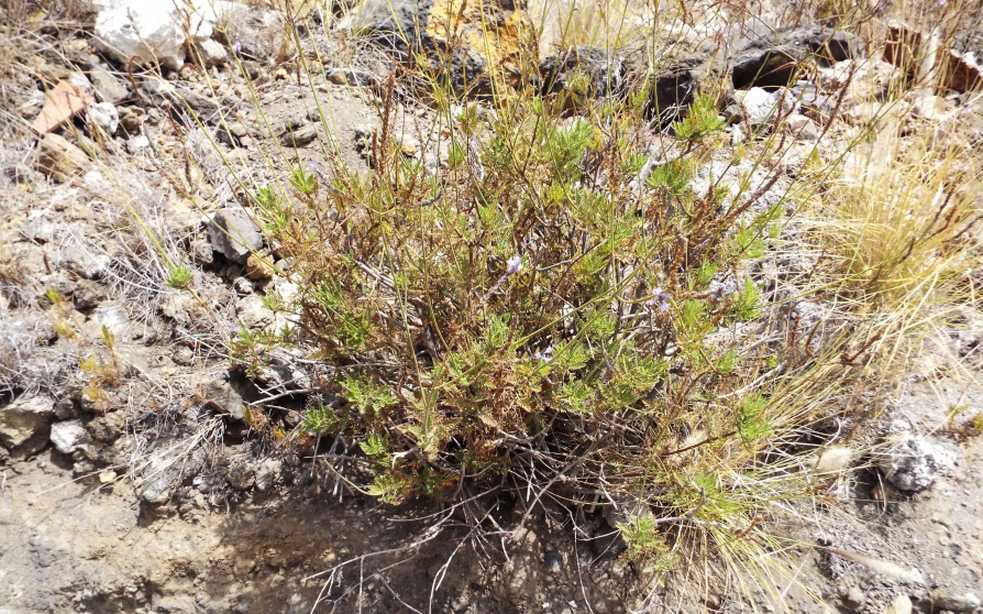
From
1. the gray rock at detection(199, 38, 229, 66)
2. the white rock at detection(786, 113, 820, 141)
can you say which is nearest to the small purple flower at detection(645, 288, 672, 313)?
the white rock at detection(786, 113, 820, 141)

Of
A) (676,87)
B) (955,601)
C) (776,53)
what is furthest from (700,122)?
(776,53)

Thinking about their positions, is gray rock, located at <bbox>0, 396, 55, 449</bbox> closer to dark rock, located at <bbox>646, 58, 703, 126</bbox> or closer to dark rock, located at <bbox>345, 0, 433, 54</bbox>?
dark rock, located at <bbox>345, 0, 433, 54</bbox>

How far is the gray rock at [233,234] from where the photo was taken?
106 inches

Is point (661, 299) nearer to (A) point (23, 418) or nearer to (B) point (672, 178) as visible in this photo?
(B) point (672, 178)

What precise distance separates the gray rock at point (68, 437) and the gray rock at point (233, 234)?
0.84 m

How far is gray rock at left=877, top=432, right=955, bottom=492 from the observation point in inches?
91.3

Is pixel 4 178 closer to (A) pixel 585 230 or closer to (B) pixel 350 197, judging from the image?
(B) pixel 350 197

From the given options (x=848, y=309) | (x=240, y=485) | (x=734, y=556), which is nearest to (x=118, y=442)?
(x=240, y=485)

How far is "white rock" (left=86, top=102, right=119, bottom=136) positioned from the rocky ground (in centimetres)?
19

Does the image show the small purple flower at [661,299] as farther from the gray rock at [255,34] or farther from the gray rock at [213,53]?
the gray rock at [213,53]

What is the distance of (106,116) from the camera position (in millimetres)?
3074

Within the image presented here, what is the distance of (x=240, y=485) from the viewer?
2363 millimetres

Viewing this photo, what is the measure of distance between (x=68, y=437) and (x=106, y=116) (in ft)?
5.02

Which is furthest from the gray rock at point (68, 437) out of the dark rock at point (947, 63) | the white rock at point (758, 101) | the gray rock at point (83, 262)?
the dark rock at point (947, 63)
